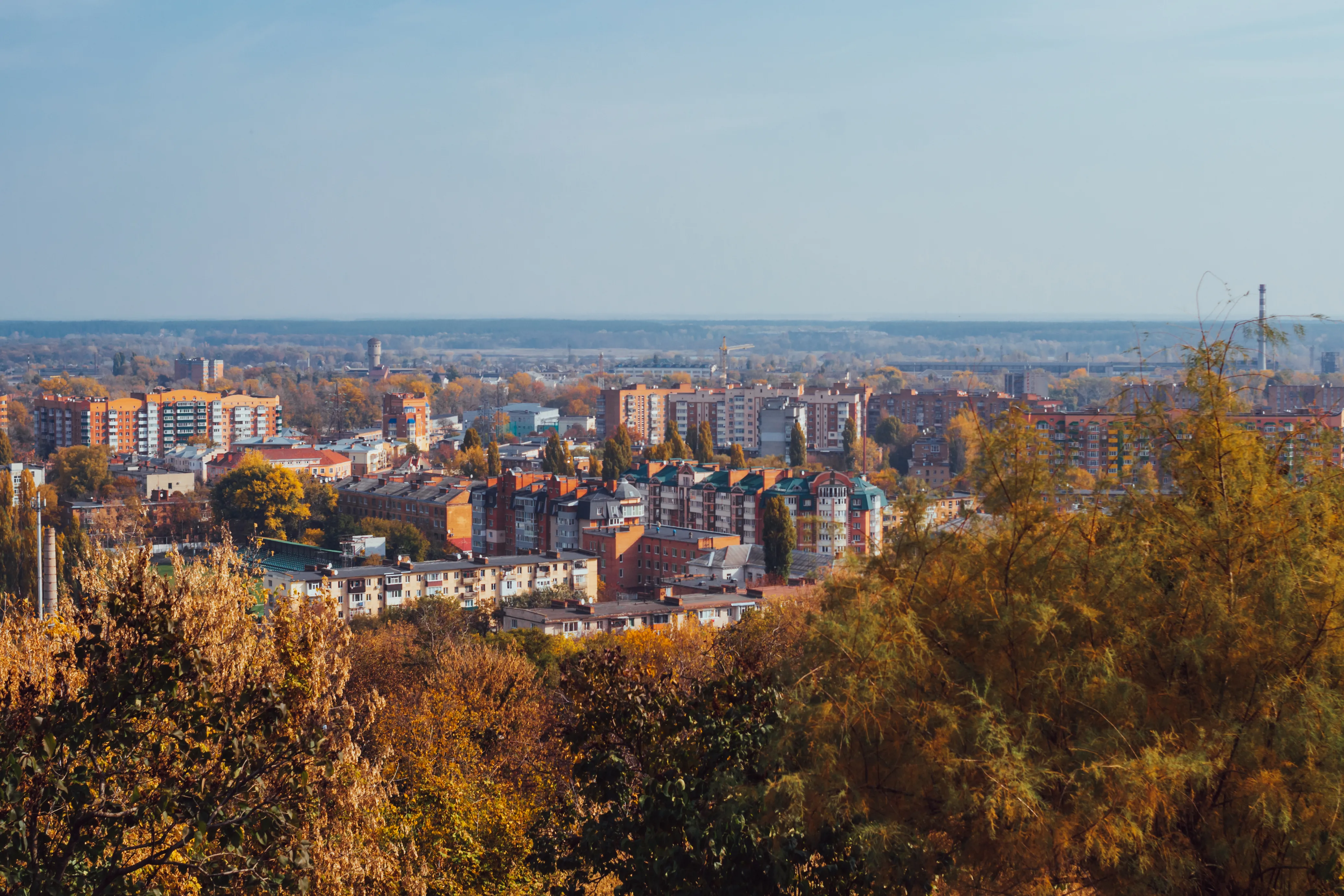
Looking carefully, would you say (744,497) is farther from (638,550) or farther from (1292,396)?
(1292,396)

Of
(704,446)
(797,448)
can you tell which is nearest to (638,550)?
(704,446)

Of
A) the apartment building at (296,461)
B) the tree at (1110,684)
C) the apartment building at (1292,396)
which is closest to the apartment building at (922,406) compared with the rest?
the apartment building at (1292,396)

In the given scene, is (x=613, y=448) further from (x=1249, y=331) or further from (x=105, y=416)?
(x=1249, y=331)

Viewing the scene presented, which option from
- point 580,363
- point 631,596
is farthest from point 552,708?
point 580,363

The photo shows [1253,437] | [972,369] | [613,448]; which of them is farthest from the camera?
[972,369]

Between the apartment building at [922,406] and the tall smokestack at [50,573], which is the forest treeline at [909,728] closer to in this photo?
the tall smokestack at [50,573]
